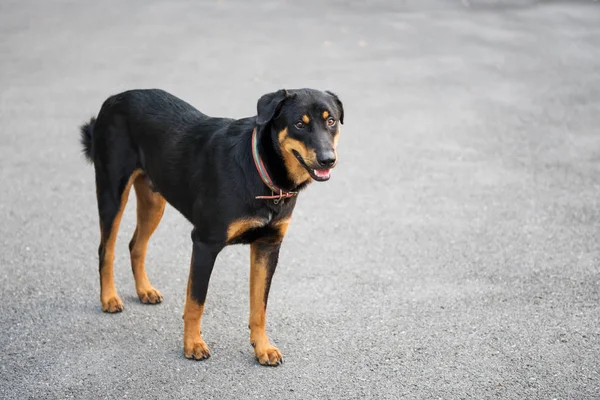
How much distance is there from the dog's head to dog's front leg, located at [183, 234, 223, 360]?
0.73 metres

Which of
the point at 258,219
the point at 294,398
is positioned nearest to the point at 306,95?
the point at 258,219

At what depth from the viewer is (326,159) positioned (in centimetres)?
482

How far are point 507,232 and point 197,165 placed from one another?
3.39 metres

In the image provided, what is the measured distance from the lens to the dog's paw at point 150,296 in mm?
6293

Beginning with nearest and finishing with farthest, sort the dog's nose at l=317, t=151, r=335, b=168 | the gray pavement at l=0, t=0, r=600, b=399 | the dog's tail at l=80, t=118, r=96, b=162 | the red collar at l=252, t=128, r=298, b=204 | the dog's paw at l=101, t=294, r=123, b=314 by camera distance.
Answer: the dog's nose at l=317, t=151, r=335, b=168, the red collar at l=252, t=128, r=298, b=204, the gray pavement at l=0, t=0, r=600, b=399, the dog's paw at l=101, t=294, r=123, b=314, the dog's tail at l=80, t=118, r=96, b=162

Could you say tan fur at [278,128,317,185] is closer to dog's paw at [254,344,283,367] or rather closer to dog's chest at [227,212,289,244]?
dog's chest at [227,212,289,244]

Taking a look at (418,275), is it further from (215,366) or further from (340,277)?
(215,366)

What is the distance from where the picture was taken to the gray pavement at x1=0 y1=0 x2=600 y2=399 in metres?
5.42

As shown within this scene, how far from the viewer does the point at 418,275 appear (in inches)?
271

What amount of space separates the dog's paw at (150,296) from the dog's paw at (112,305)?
0.22 m

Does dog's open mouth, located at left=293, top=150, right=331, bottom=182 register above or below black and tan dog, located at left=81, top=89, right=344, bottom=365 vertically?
above

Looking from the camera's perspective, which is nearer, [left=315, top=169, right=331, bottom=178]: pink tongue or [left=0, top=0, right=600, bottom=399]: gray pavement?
[left=315, top=169, right=331, bottom=178]: pink tongue

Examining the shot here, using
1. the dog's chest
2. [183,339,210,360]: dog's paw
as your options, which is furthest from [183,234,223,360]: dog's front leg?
the dog's chest

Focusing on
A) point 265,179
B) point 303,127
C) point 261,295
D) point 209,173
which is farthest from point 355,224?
point 303,127
